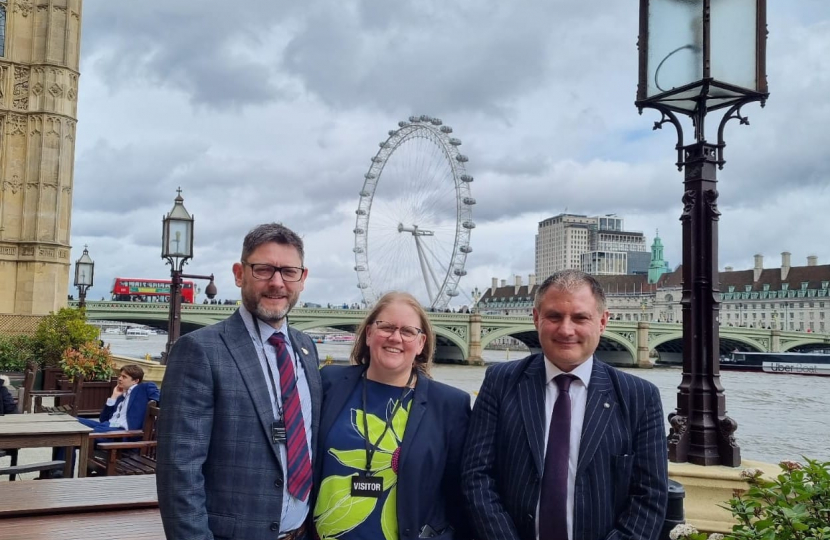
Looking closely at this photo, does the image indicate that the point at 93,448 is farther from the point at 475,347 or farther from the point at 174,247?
the point at 475,347

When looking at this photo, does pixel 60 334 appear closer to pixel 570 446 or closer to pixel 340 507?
pixel 340 507

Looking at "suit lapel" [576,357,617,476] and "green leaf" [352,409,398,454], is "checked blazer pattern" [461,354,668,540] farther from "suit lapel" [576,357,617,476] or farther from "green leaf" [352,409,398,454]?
"green leaf" [352,409,398,454]

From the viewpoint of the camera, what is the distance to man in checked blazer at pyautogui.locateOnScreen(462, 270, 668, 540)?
2.38 metres

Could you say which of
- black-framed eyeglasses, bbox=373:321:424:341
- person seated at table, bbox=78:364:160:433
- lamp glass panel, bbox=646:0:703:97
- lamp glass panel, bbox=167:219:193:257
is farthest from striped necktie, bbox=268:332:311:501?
lamp glass panel, bbox=167:219:193:257

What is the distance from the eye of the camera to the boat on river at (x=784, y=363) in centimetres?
5303

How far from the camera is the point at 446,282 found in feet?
148

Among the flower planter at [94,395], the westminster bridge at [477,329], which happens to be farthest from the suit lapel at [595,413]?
the westminster bridge at [477,329]

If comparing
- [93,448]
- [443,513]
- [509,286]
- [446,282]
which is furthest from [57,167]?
[509,286]

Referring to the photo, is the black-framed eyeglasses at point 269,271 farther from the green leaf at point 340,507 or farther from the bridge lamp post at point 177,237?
the bridge lamp post at point 177,237

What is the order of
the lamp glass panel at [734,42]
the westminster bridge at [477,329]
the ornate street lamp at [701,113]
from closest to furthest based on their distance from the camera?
the ornate street lamp at [701,113]
the lamp glass panel at [734,42]
the westminster bridge at [477,329]

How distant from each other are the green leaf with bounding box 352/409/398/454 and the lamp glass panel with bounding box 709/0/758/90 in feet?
9.95

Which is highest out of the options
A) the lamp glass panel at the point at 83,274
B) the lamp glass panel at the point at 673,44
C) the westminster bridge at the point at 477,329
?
the lamp glass panel at the point at 673,44

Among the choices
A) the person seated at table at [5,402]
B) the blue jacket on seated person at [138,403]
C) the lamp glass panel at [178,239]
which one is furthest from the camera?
the lamp glass panel at [178,239]

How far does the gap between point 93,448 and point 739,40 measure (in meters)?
5.36
